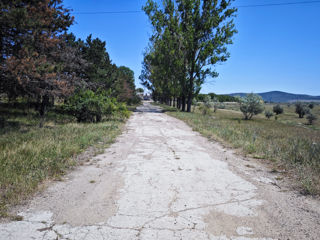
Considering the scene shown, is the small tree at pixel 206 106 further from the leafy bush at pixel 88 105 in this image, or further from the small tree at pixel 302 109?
the small tree at pixel 302 109

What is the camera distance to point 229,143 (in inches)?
302

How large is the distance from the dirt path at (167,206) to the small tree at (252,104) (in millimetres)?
34339

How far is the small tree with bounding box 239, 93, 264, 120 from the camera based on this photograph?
35469mm

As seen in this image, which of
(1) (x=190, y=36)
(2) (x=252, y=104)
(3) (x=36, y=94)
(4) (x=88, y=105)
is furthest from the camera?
(2) (x=252, y=104)

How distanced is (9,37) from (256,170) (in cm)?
976

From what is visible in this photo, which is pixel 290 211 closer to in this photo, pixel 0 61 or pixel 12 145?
pixel 12 145

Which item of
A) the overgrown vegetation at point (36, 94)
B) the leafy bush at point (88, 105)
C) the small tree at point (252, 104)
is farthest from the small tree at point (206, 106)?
the leafy bush at point (88, 105)

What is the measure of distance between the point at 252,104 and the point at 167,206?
37.0 m

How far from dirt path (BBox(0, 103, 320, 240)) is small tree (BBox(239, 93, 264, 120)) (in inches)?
1352

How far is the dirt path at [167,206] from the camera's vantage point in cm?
241

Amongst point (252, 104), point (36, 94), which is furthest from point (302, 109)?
point (36, 94)

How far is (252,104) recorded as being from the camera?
35.7 meters

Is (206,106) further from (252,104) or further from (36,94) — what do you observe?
(36,94)

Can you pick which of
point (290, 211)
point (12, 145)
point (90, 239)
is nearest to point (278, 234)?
point (290, 211)
